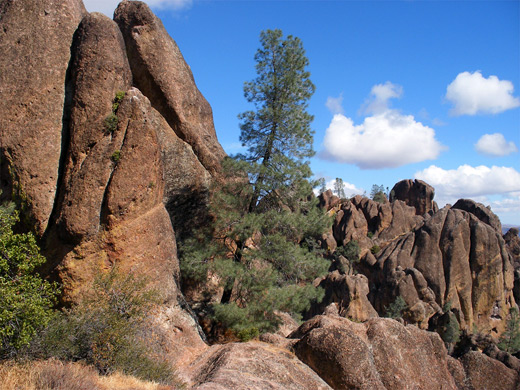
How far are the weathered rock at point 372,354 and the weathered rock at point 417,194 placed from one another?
98875 millimetres

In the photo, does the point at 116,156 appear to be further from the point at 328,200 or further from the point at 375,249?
the point at 328,200

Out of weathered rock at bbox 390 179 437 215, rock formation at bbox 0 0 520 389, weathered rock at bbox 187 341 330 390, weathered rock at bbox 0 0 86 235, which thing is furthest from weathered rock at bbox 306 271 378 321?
weathered rock at bbox 390 179 437 215

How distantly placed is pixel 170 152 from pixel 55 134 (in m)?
5.43

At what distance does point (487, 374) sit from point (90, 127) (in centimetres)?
1988

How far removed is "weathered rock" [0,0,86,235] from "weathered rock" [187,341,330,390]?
25.2 ft

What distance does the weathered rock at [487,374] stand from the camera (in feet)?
60.4

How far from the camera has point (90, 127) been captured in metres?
15.7

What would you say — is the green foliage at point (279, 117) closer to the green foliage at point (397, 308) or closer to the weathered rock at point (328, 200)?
the green foliage at point (397, 308)

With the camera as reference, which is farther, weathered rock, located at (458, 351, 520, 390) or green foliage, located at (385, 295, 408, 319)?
green foliage, located at (385, 295, 408, 319)

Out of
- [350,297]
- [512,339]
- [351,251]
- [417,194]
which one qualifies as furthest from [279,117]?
[417,194]

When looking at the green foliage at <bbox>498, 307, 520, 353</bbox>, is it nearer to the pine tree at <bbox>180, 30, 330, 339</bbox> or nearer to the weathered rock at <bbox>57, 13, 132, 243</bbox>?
the pine tree at <bbox>180, 30, 330, 339</bbox>

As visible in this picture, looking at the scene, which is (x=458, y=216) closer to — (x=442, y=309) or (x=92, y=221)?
(x=442, y=309)

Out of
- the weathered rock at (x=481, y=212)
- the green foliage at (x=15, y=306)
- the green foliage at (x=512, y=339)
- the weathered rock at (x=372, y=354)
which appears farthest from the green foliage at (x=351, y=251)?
the green foliage at (x=15, y=306)

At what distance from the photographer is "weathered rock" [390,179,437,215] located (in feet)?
360
